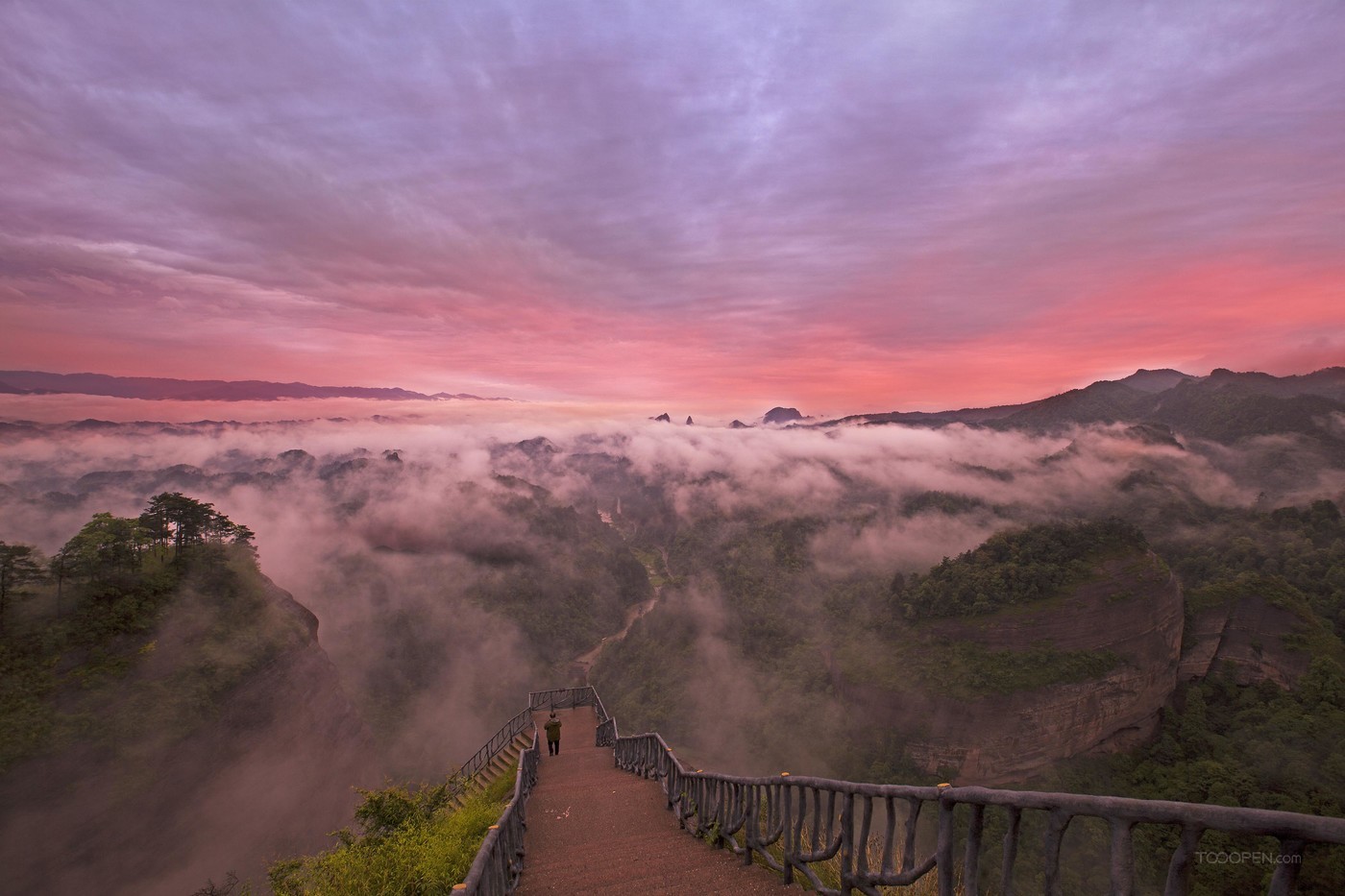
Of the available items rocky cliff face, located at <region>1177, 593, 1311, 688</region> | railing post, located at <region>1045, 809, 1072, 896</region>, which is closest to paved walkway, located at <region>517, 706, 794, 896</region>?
railing post, located at <region>1045, 809, 1072, 896</region>

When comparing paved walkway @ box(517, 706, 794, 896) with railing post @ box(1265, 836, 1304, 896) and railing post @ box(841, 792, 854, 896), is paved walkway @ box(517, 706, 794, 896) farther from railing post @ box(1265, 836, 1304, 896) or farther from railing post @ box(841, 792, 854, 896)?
railing post @ box(1265, 836, 1304, 896)

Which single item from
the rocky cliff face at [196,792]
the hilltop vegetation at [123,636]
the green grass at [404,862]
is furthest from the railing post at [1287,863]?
the hilltop vegetation at [123,636]

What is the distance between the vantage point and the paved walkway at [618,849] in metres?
7.26

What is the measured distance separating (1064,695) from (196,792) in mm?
71803

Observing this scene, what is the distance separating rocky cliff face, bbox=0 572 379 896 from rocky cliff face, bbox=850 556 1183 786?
2124 inches

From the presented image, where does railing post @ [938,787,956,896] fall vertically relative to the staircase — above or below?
above

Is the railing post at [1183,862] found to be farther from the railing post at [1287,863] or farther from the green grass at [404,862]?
the green grass at [404,862]

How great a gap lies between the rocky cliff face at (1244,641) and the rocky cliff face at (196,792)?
94.1 meters

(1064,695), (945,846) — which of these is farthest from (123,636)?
(1064,695)

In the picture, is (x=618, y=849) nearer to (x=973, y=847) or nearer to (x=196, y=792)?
(x=973, y=847)

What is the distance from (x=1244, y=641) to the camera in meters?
68.4

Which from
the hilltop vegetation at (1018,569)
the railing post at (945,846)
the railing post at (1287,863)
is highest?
the railing post at (1287,863)

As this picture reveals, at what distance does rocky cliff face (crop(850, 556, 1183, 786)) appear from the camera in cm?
5462

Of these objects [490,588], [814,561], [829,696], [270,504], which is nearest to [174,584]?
[829,696]
